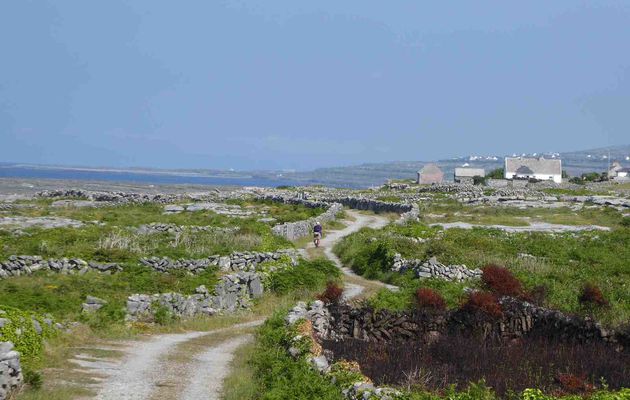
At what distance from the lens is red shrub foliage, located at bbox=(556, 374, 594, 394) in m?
15.7

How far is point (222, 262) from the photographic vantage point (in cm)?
3131

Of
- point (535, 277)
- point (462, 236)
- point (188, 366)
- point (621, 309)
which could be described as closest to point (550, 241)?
point (462, 236)

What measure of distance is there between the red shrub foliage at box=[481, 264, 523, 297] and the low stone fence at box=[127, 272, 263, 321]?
8.73 metres

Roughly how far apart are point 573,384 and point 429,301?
829 cm

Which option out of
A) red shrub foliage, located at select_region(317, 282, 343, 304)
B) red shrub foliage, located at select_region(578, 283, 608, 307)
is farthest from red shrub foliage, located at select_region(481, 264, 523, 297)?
red shrub foliage, located at select_region(317, 282, 343, 304)

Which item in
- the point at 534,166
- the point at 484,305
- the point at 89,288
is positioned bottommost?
the point at 484,305

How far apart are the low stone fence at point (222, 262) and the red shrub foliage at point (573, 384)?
54.3ft

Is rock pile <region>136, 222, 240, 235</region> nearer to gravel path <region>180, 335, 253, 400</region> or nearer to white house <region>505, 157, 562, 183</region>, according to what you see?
gravel path <region>180, 335, 253, 400</region>

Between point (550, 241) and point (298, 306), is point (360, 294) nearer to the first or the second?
point (298, 306)

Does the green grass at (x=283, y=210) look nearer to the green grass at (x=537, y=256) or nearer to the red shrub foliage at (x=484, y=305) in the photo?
the green grass at (x=537, y=256)

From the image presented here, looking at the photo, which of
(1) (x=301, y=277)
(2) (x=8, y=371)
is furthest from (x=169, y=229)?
(2) (x=8, y=371)

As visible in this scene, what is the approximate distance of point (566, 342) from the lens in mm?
21891

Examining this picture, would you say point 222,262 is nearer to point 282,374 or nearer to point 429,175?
point 282,374

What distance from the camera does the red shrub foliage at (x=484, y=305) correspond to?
22.7 m
